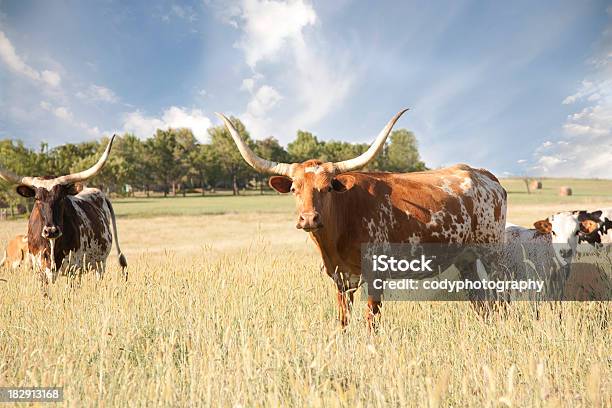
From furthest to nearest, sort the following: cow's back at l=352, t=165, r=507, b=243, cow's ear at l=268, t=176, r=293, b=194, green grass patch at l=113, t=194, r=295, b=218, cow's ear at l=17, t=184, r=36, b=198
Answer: green grass patch at l=113, t=194, r=295, b=218 < cow's ear at l=17, t=184, r=36, b=198 < cow's back at l=352, t=165, r=507, b=243 < cow's ear at l=268, t=176, r=293, b=194

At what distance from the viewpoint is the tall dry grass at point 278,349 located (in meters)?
2.88

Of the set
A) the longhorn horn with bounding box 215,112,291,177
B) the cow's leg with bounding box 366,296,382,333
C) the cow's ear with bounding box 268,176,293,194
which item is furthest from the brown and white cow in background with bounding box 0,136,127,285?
the cow's leg with bounding box 366,296,382,333

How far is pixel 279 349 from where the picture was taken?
3.86 m

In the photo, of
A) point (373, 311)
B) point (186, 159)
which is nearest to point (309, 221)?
point (373, 311)

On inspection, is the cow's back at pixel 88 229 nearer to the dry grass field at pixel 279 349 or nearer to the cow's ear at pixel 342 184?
the dry grass field at pixel 279 349

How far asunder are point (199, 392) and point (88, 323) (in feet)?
8.06

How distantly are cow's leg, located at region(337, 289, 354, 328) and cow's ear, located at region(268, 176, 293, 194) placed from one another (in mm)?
1445

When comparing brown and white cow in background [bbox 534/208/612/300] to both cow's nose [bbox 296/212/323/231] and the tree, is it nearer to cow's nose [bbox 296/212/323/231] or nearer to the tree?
cow's nose [bbox 296/212/323/231]

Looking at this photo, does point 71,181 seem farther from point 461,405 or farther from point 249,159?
point 461,405

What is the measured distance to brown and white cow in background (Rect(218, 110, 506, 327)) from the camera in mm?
4891

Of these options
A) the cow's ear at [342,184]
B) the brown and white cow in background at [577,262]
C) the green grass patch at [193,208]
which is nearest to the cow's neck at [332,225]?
the cow's ear at [342,184]

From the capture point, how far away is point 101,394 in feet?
10.0

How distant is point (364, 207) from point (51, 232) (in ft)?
15.2

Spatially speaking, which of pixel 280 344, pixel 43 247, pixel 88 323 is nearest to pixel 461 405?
pixel 280 344
